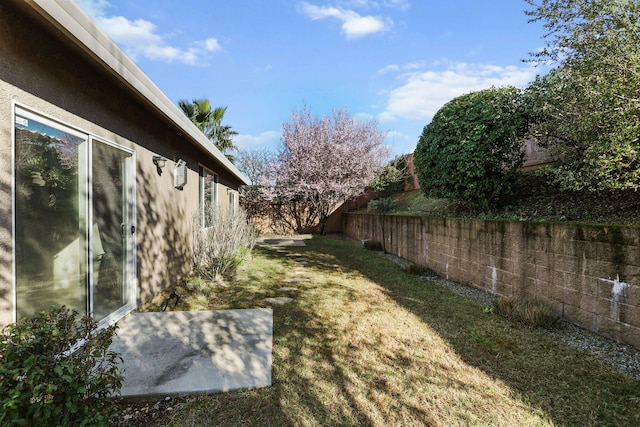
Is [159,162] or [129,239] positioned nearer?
[129,239]

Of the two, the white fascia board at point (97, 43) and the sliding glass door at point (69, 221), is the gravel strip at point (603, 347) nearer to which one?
the sliding glass door at point (69, 221)

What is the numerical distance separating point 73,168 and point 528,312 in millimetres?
5200

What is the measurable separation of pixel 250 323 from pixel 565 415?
2923 millimetres

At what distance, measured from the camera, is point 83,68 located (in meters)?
2.94

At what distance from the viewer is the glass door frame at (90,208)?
2.18m

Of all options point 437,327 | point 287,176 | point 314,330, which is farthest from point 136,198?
point 287,176

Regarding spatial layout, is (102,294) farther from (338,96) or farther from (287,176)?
(338,96)

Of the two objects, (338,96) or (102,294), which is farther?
(338,96)

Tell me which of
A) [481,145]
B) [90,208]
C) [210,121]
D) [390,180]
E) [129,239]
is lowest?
[129,239]

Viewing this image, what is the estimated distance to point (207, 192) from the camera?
8023mm

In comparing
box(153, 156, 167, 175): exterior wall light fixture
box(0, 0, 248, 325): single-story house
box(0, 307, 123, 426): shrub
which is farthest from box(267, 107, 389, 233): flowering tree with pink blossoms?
box(0, 307, 123, 426): shrub

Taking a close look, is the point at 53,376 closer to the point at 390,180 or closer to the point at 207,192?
the point at 207,192

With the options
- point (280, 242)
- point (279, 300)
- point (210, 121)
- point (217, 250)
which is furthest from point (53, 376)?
point (210, 121)

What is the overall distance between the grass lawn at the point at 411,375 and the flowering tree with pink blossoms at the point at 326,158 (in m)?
10.1
